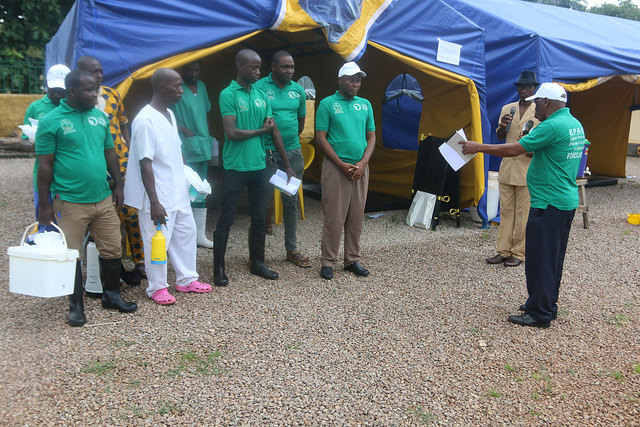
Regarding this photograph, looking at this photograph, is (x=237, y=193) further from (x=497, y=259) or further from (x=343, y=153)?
(x=497, y=259)

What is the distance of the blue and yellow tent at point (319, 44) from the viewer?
4.64 meters

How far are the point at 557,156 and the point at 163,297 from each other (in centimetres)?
312

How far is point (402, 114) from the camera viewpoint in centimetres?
891

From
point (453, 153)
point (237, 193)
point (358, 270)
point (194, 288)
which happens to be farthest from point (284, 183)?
point (453, 153)

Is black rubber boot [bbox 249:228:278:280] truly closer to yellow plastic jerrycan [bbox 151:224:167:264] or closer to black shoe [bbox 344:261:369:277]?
black shoe [bbox 344:261:369:277]

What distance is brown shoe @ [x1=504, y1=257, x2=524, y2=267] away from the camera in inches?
213

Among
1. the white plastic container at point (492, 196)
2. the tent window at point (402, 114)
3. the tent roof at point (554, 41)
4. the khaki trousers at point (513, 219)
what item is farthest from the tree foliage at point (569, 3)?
the khaki trousers at point (513, 219)

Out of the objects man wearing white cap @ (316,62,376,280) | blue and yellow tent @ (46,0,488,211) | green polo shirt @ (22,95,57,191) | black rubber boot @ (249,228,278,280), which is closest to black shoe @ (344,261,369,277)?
man wearing white cap @ (316,62,376,280)

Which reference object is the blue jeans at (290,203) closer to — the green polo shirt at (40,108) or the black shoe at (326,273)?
the black shoe at (326,273)

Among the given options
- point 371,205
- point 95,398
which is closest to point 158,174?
point 95,398

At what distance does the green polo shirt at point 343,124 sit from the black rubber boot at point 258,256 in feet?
3.48

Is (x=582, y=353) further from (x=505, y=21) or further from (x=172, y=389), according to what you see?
(x=505, y=21)

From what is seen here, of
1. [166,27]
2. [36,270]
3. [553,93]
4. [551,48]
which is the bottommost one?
[36,270]

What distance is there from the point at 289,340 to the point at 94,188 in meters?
1.69
